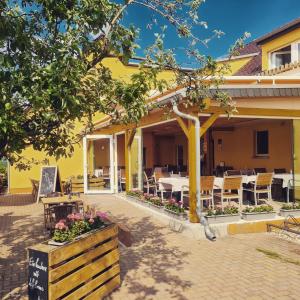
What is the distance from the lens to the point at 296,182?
34.7 feet

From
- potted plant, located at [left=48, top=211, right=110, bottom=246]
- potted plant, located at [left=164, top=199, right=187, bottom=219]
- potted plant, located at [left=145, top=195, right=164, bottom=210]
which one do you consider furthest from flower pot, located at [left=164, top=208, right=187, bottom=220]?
potted plant, located at [left=48, top=211, right=110, bottom=246]

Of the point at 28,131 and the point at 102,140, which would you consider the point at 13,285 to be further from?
the point at 102,140

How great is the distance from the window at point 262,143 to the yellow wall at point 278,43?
3.30 meters

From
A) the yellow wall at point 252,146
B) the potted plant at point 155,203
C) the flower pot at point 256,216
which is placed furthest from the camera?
the yellow wall at point 252,146

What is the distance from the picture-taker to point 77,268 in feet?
14.5

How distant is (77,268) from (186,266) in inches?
96.0

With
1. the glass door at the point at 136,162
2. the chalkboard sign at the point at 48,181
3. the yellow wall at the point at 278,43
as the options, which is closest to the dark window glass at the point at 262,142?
the yellow wall at the point at 278,43

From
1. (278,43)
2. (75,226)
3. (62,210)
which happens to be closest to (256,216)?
(62,210)

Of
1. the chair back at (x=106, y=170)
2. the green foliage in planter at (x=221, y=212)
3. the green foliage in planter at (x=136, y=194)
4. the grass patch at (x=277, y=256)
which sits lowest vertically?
the grass patch at (x=277, y=256)

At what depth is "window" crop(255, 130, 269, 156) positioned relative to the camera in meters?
15.1

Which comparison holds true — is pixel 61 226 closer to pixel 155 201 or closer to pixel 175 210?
pixel 175 210

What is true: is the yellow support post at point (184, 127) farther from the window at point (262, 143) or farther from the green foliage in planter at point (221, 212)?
the window at point (262, 143)

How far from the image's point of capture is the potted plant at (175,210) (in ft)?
28.8

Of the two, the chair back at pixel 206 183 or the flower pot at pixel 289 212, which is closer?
the flower pot at pixel 289 212
